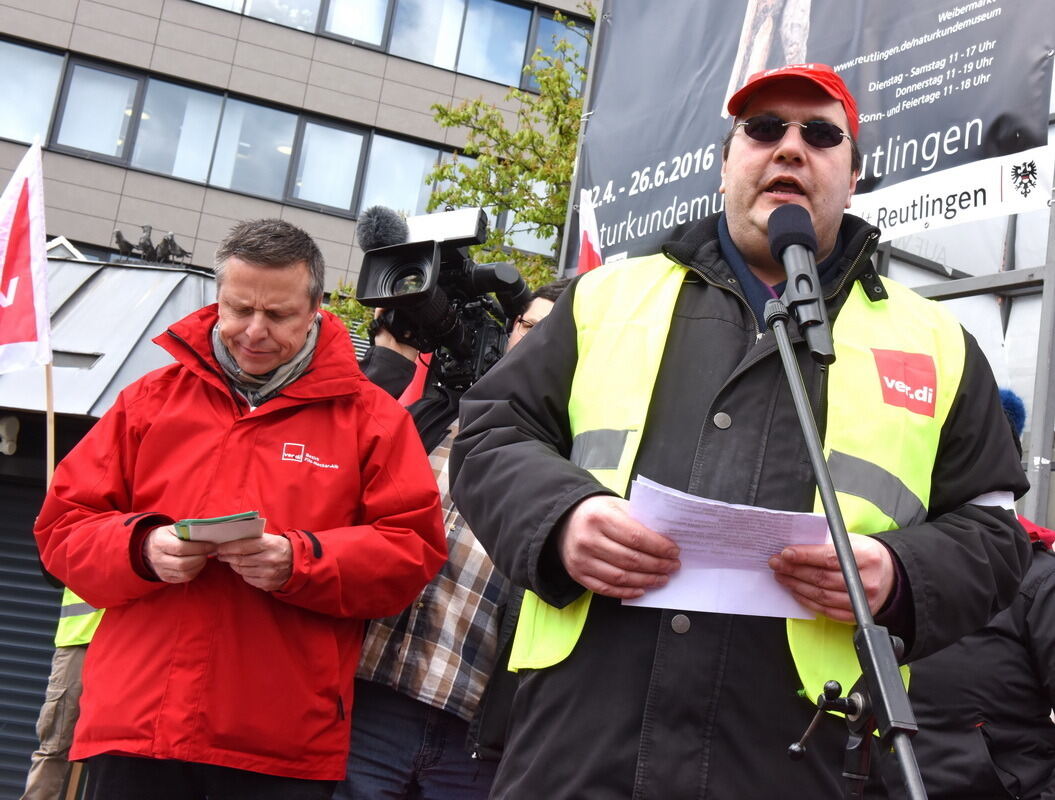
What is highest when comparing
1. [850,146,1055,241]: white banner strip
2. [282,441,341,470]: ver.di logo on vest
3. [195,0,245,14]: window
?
[195,0,245,14]: window

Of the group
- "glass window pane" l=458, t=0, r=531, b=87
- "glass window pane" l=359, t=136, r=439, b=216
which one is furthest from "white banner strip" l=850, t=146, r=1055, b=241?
"glass window pane" l=458, t=0, r=531, b=87

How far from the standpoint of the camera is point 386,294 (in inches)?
137

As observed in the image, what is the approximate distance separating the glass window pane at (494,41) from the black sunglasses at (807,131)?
19.2m

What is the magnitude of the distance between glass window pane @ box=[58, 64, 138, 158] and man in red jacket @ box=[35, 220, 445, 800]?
17.3 m

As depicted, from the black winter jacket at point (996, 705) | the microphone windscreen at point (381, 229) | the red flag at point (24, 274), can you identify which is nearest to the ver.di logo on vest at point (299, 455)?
the microphone windscreen at point (381, 229)

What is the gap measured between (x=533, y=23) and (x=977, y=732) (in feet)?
64.6

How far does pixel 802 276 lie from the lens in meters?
1.63

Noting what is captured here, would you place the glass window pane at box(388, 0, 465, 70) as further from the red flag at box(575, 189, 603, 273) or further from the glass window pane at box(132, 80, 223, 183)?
the red flag at box(575, 189, 603, 273)

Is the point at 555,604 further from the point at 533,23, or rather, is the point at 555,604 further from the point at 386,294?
the point at 533,23

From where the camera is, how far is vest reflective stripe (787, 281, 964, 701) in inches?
67.9

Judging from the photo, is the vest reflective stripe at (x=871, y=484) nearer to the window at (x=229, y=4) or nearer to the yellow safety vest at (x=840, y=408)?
the yellow safety vest at (x=840, y=408)

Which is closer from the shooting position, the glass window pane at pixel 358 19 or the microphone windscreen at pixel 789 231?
the microphone windscreen at pixel 789 231

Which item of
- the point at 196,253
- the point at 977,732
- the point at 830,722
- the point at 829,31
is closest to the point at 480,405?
the point at 830,722

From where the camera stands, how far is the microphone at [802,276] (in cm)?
154
